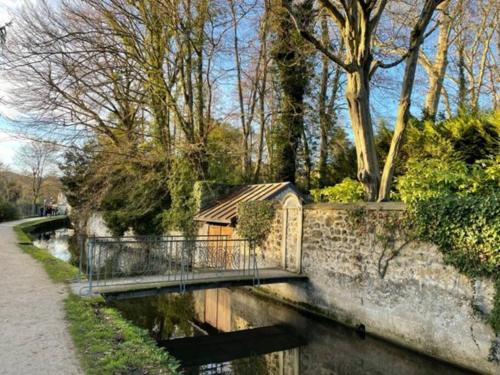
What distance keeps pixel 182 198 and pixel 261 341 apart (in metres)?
9.11

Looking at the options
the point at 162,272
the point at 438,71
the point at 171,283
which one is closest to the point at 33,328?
the point at 171,283

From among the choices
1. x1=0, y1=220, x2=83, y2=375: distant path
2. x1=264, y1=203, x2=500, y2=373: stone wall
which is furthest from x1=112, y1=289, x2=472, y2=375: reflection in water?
x1=0, y1=220, x2=83, y2=375: distant path

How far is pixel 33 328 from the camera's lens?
596 centimetres

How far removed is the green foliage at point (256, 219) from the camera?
39.0ft

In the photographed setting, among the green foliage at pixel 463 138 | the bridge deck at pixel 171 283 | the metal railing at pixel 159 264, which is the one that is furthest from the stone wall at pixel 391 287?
the green foliage at pixel 463 138

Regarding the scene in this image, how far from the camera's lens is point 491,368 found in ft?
20.0

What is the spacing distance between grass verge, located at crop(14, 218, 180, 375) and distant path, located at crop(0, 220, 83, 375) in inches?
5.6

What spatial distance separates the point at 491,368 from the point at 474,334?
0.52m

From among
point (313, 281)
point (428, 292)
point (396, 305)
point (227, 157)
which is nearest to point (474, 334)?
point (428, 292)

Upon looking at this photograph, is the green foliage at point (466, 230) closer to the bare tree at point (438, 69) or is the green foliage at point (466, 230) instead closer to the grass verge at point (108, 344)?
the grass verge at point (108, 344)

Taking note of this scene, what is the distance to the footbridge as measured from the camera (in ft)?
26.4

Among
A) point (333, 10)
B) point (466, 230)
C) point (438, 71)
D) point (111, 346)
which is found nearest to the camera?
point (111, 346)

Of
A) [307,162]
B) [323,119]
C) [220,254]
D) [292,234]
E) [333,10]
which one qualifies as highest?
[333,10]

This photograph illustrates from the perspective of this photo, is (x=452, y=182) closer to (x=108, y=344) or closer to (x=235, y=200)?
(x=108, y=344)
